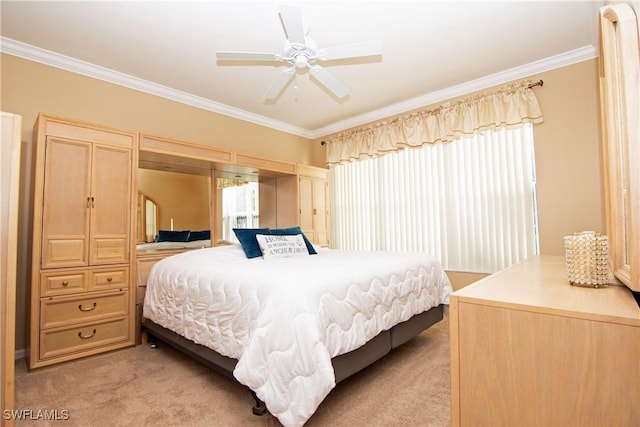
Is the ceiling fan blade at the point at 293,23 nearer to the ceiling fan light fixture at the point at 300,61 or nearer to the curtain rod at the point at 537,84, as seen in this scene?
the ceiling fan light fixture at the point at 300,61

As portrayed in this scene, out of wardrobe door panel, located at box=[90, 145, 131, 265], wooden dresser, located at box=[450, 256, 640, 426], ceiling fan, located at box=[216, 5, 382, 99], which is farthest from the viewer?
wardrobe door panel, located at box=[90, 145, 131, 265]

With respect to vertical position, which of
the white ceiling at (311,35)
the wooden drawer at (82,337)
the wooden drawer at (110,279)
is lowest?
the wooden drawer at (82,337)

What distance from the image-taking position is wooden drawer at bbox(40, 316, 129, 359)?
229 centimetres

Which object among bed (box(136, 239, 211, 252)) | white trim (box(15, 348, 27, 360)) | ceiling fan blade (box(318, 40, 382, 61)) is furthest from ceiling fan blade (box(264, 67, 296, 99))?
white trim (box(15, 348, 27, 360))

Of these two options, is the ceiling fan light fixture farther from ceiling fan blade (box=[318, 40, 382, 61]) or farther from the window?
the window

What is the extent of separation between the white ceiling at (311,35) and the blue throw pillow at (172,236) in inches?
60.6

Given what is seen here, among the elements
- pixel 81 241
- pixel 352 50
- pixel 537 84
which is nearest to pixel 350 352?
pixel 352 50

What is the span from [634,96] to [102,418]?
2544 mm

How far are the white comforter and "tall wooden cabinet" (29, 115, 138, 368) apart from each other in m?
0.34

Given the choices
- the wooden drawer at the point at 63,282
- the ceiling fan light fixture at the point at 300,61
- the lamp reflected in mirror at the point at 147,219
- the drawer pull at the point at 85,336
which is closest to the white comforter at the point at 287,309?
the drawer pull at the point at 85,336

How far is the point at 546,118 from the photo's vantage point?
3.03 meters

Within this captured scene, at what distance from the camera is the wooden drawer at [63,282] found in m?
2.29

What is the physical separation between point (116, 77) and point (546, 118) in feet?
14.0

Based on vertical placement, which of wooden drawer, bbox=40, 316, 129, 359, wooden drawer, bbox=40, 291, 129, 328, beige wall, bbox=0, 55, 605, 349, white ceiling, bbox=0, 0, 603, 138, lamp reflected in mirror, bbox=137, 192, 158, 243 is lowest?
wooden drawer, bbox=40, 316, 129, 359
